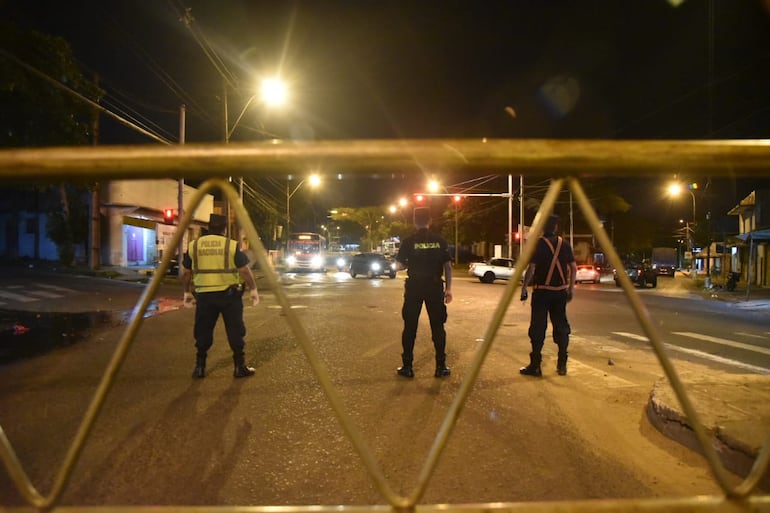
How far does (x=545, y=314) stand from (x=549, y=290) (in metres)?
0.27

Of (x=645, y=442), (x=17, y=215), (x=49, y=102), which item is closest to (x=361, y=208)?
(x=17, y=215)

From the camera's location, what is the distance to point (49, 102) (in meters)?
11.2

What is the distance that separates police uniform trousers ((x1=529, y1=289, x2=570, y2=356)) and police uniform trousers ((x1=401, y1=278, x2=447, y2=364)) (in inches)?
40.6

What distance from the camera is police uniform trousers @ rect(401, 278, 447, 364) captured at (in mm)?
5750

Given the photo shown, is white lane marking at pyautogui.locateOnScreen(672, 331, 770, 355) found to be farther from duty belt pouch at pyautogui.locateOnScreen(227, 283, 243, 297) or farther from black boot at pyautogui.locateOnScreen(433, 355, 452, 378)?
duty belt pouch at pyautogui.locateOnScreen(227, 283, 243, 297)

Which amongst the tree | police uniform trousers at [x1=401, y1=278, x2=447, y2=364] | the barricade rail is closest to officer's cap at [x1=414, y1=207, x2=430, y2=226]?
police uniform trousers at [x1=401, y1=278, x2=447, y2=364]

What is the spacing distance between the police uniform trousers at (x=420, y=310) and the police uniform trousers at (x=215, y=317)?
1.81 metres

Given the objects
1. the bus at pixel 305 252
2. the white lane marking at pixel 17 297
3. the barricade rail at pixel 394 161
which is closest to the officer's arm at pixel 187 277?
the barricade rail at pixel 394 161

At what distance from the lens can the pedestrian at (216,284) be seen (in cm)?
561

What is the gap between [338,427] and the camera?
4.10 m

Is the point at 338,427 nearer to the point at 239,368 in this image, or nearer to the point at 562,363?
the point at 239,368

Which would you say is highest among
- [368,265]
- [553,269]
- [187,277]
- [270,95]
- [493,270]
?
[270,95]

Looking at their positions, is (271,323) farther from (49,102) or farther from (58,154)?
(58,154)

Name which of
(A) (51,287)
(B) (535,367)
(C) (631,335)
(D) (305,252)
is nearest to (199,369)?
(B) (535,367)
